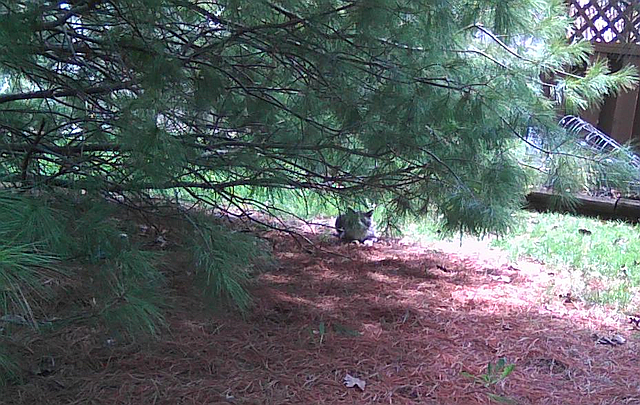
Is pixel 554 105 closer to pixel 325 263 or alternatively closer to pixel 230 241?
pixel 325 263

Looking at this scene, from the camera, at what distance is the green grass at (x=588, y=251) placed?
3678 mm

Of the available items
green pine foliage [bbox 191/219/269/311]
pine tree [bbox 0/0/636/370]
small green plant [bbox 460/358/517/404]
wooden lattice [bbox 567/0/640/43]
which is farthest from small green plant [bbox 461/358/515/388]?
wooden lattice [bbox 567/0/640/43]

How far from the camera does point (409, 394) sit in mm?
2375

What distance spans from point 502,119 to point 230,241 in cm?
141

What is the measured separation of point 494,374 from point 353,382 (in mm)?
552

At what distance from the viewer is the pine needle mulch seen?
232 cm

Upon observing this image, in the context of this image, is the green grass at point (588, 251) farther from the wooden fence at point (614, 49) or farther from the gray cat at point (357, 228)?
the wooden fence at point (614, 49)

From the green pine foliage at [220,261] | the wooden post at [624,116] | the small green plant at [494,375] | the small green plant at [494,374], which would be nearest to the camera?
the green pine foliage at [220,261]

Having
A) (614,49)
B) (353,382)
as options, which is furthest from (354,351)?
(614,49)

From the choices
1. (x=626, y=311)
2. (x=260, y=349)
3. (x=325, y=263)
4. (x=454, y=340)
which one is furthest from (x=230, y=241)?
(x=626, y=311)

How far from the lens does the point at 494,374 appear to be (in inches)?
99.9

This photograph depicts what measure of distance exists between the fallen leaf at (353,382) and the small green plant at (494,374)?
1.35 ft

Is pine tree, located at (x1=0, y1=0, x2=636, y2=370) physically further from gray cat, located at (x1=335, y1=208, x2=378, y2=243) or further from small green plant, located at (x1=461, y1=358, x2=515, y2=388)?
gray cat, located at (x1=335, y1=208, x2=378, y2=243)

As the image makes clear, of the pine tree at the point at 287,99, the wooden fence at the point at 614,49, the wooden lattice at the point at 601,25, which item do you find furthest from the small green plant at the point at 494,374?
the wooden lattice at the point at 601,25
